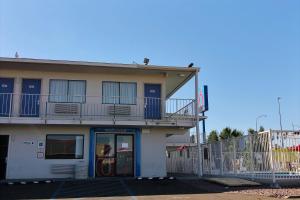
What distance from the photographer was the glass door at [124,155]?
18859 millimetres

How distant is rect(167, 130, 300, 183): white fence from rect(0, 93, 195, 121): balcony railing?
2886 millimetres

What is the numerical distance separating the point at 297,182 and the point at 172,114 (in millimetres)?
7375

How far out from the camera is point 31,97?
18516 mm

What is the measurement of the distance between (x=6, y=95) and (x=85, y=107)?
3901mm

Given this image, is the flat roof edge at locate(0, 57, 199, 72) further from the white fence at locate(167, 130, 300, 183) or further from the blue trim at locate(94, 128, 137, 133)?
the white fence at locate(167, 130, 300, 183)

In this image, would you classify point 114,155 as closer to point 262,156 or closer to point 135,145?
point 135,145

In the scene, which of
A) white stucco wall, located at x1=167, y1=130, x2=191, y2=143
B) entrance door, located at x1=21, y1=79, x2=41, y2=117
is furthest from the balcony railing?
white stucco wall, located at x1=167, y1=130, x2=191, y2=143

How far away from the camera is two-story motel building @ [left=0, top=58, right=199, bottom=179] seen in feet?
58.9

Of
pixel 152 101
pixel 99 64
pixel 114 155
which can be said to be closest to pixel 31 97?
pixel 99 64

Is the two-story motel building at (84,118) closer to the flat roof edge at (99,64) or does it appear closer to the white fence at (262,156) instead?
the flat roof edge at (99,64)

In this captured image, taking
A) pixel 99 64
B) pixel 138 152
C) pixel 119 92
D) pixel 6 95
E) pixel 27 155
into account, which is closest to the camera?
pixel 27 155

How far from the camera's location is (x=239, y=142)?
16.7 meters

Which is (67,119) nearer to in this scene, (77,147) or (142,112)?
(77,147)

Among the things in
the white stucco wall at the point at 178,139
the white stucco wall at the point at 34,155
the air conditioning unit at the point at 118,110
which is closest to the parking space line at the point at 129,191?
the white stucco wall at the point at 34,155
